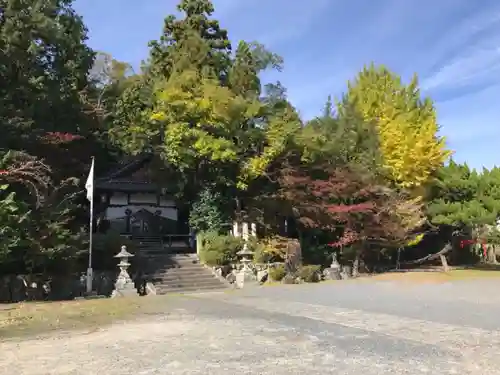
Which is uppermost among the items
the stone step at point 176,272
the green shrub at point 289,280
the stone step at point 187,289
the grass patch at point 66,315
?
the stone step at point 176,272

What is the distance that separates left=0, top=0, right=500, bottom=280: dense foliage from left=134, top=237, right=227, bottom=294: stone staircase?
0.86 m

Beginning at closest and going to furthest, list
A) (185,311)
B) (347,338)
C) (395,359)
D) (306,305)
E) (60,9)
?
(395,359) < (347,338) < (185,311) < (306,305) < (60,9)

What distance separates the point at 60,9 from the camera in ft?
63.1

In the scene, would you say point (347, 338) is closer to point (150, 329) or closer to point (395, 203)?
point (150, 329)

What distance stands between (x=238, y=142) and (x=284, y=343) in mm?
14217

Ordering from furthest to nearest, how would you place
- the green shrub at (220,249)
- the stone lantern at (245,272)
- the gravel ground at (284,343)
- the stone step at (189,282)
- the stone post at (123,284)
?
1. the green shrub at (220,249)
2. the stone lantern at (245,272)
3. the stone step at (189,282)
4. the stone post at (123,284)
5. the gravel ground at (284,343)

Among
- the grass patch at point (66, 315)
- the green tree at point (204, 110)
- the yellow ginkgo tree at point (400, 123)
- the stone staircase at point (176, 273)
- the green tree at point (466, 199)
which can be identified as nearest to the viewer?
the grass patch at point (66, 315)

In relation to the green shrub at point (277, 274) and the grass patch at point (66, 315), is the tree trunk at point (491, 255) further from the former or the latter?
the grass patch at point (66, 315)

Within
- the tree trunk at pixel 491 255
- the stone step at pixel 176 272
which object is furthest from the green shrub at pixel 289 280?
the tree trunk at pixel 491 255

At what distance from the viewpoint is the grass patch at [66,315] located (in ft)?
27.1

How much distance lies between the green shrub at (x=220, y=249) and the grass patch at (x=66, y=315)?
576 cm

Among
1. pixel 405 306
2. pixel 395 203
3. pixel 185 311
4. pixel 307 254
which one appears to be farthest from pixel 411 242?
pixel 185 311

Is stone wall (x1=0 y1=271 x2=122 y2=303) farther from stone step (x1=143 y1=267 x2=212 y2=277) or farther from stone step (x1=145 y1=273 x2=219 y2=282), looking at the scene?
stone step (x1=143 y1=267 x2=212 y2=277)

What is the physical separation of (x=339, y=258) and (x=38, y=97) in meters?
14.2
